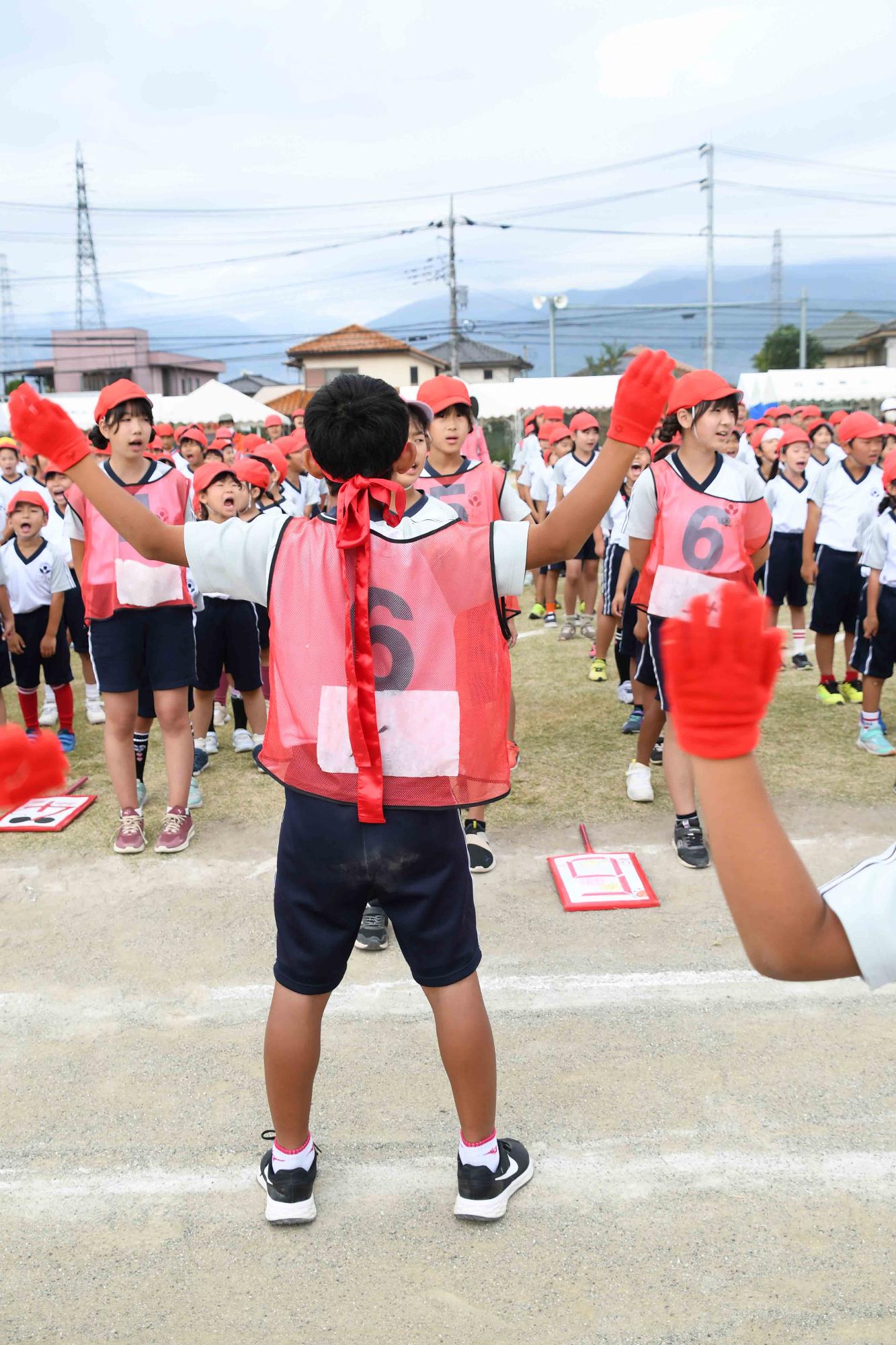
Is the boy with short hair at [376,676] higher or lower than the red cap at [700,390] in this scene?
lower

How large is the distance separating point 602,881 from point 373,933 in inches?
45.2

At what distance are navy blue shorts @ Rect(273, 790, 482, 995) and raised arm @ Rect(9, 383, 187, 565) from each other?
28.6 inches

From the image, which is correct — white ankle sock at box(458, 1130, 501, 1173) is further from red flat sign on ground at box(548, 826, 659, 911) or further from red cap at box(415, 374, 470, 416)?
red cap at box(415, 374, 470, 416)

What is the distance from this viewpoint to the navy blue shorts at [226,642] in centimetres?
646

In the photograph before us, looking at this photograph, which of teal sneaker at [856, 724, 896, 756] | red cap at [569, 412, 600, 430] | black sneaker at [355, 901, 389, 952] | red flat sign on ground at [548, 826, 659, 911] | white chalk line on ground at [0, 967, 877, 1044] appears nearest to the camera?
white chalk line on ground at [0, 967, 877, 1044]

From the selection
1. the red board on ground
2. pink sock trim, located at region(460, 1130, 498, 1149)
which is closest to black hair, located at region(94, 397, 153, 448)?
the red board on ground

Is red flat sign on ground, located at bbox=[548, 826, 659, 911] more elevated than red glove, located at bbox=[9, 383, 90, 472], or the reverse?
red glove, located at bbox=[9, 383, 90, 472]

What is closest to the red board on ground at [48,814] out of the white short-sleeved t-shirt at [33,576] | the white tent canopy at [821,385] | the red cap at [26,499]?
the white short-sleeved t-shirt at [33,576]

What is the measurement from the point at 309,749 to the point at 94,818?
3880mm

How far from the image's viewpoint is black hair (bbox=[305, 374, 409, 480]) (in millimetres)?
2332

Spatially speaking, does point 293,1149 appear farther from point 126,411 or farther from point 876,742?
point 876,742

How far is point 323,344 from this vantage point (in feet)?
211

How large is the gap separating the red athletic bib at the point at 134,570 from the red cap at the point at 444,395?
1.36 m

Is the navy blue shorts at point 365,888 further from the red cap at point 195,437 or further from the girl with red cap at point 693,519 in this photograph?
the red cap at point 195,437
